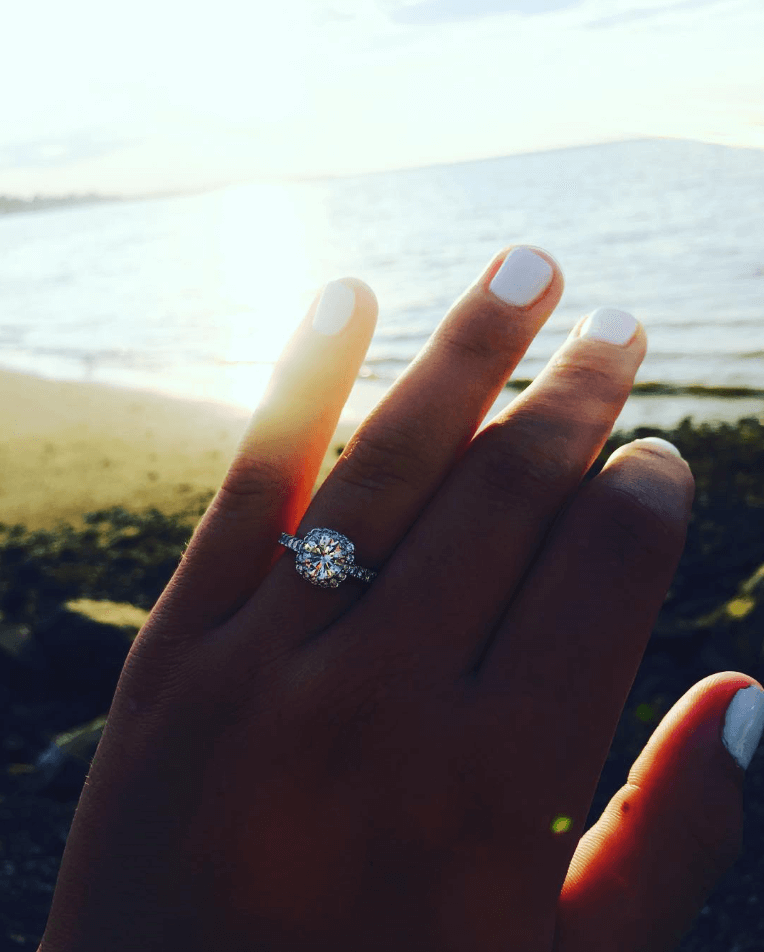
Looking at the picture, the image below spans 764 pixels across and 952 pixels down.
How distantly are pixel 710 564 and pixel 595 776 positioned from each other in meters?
2.78

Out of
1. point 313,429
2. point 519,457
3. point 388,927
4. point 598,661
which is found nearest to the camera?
point 388,927

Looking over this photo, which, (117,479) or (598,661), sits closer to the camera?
(598,661)

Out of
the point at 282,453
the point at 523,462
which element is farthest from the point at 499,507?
the point at 282,453

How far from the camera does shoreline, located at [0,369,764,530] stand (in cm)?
510

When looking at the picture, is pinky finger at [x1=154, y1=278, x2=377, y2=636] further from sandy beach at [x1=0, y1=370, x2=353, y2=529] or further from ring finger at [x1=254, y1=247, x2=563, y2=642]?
sandy beach at [x1=0, y1=370, x2=353, y2=529]

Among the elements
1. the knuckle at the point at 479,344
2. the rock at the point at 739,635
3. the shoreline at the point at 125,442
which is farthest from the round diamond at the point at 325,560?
the shoreline at the point at 125,442

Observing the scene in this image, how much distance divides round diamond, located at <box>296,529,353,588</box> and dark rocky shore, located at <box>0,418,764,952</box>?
1.44 meters

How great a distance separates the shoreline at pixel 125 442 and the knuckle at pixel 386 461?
12.0 ft

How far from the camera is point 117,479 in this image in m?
5.51

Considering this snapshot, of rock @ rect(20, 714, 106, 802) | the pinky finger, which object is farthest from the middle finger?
rock @ rect(20, 714, 106, 802)

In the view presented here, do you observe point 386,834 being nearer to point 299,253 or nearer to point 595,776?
point 595,776

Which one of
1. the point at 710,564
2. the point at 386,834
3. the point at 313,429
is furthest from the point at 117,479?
the point at 386,834

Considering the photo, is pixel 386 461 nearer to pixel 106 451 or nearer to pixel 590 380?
pixel 590 380

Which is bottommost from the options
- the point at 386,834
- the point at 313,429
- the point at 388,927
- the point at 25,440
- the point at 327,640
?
the point at 25,440
